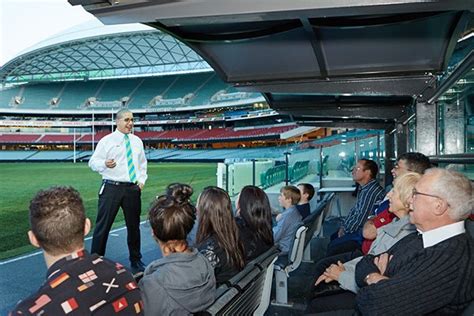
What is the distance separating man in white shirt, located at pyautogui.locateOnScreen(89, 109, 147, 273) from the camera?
5258 mm

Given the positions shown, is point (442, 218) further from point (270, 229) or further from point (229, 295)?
point (270, 229)

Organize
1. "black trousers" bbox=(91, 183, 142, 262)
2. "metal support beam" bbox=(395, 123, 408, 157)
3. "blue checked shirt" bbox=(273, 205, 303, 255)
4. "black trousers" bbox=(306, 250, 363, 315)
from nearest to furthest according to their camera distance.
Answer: "black trousers" bbox=(306, 250, 363, 315) → "blue checked shirt" bbox=(273, 205, 303, 255) → "black trousers" bbox=(91, 183, 142, 262) → "metal support beam" bbox=(395, 123, 408, 157)

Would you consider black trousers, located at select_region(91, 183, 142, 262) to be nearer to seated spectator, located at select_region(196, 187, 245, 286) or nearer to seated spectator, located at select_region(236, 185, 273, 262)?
seated spectator, located at select_region(236, 185, 273, 262)

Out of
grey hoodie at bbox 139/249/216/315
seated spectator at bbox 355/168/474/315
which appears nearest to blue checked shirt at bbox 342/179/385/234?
seated spectator at bbox 355/168/474/315

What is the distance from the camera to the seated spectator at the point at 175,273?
2111 millimetres

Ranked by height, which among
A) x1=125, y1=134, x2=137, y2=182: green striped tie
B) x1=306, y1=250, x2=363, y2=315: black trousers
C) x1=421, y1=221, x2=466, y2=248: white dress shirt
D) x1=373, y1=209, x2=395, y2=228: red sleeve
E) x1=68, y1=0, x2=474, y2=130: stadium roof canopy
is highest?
x1=68, y1=0, x2=474, y2=130: stadium roof canopy

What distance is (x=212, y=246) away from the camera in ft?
9.79

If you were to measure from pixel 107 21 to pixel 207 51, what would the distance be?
1666 millimetres

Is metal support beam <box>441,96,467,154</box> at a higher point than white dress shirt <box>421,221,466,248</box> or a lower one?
higher

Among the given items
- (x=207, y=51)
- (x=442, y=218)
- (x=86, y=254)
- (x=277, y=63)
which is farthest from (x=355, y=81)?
(x=86, y=254)

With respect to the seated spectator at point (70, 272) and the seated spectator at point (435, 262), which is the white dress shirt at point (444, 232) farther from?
the seated spectator at point (70, 272)

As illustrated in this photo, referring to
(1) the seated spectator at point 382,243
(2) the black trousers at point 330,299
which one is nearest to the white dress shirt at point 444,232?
(1) the seated spectator at point 382,243

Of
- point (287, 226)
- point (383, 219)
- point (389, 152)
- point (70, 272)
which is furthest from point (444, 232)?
point (389, 152)

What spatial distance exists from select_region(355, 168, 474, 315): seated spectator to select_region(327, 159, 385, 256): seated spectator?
2255mm
